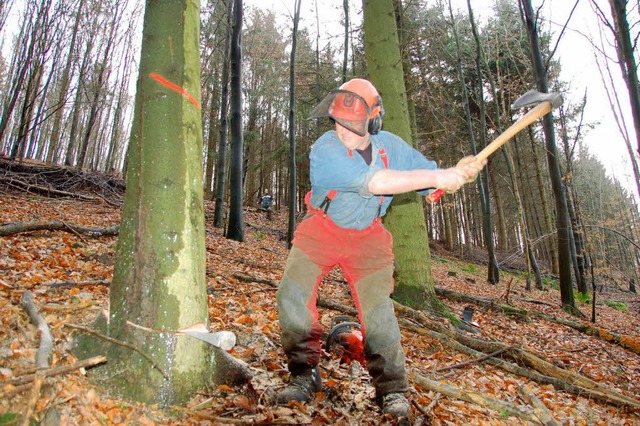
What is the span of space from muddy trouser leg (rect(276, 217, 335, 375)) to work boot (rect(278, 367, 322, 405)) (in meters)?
0.05

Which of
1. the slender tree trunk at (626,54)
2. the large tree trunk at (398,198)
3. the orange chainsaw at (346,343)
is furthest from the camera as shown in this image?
the slender tree trunk at (626,54)

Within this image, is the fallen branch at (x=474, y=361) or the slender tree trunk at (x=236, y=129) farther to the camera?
the slender tree trunk at (x=236, y=129)

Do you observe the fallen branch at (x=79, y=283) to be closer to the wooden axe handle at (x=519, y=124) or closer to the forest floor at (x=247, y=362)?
the forest floor at (x=247, y=362)

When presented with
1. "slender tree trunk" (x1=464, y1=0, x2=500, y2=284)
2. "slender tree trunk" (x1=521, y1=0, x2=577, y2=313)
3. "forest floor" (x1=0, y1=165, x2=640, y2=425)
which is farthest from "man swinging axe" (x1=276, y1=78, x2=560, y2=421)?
"slender tree trunk" (x1=464, y1=0, x2=500, y2=284)

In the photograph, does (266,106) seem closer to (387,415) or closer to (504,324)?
(504,324)

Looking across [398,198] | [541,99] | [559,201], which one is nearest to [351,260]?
[541,99]

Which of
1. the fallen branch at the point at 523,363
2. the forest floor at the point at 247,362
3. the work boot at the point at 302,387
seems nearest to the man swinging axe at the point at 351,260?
the work boot at the point at 302,387

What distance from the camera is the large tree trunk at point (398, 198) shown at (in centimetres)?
527

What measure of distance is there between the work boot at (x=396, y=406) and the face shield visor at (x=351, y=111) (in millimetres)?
1815

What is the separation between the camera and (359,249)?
2.62 meters

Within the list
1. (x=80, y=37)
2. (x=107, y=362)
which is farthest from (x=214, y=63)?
(x=107, y=362)

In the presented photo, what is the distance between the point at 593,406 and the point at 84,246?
6.47 meters

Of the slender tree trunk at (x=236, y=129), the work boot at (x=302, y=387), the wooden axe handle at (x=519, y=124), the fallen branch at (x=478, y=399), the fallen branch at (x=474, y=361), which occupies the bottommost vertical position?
the fallen branch at (x=478, y=399)

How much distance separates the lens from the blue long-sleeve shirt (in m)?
2.24
